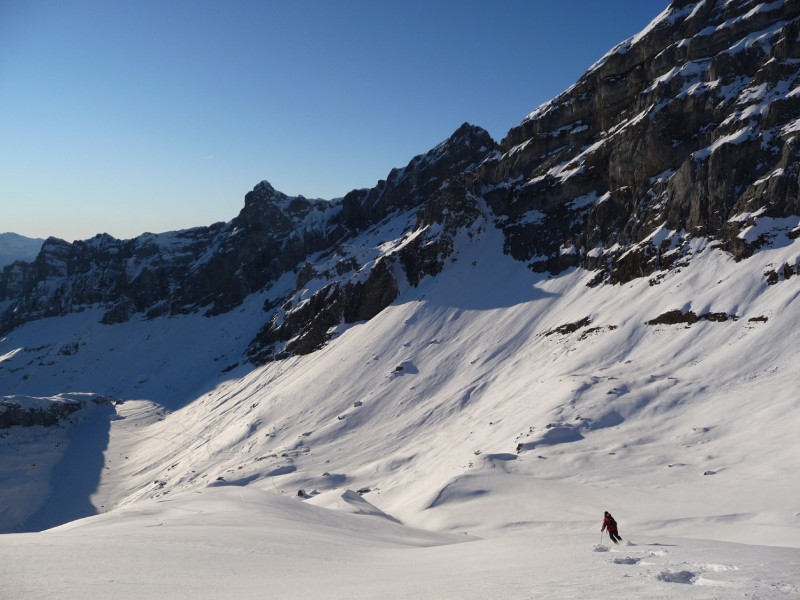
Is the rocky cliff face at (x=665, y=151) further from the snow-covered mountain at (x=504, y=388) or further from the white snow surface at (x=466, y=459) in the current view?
the white snow surface at (x=466, y=459)

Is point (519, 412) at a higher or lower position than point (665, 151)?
lower

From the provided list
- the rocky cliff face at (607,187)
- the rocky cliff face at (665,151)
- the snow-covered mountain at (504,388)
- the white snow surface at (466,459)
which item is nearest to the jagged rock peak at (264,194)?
the rocky cliff face at (607,187)

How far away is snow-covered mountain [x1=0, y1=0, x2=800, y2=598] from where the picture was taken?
15180 mm

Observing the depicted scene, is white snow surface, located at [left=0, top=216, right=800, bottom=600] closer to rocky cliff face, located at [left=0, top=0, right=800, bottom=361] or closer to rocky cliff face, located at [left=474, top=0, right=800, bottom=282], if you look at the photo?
rocky cliff face, located at [left=0, top=0, right=800, bottom=361]

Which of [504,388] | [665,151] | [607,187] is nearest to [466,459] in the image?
[504,388]

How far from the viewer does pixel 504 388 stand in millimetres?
50188

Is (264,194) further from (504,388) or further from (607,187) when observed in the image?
(504,388)

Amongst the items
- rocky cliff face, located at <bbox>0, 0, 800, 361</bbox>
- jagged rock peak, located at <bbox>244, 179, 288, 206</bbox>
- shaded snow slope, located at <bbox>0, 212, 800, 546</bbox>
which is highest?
jagged rock peak, located at <bbox>244, 179, 288, 206</bbox>

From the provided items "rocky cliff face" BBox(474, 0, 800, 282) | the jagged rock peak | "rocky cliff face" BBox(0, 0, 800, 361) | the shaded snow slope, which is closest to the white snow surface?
the shaded snow slope

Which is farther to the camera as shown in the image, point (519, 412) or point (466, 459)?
point (519, 412)

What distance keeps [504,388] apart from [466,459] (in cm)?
1421

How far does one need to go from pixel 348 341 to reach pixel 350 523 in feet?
149

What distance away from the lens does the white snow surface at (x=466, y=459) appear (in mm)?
12633

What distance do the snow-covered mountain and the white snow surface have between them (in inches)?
8.4
